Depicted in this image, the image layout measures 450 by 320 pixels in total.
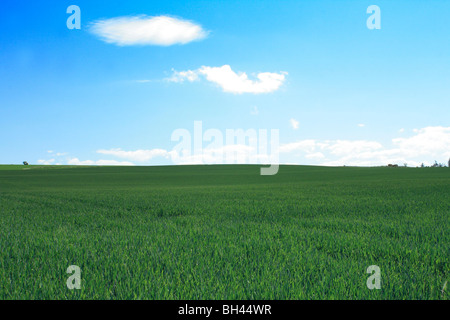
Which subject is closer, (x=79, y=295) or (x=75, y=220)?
(x=79, y=295)

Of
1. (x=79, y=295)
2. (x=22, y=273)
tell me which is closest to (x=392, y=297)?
(x=79, y=295)

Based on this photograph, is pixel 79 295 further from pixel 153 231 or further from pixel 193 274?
pixel 153 231

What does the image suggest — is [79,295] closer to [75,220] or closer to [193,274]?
[193,274]

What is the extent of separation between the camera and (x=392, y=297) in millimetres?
3906

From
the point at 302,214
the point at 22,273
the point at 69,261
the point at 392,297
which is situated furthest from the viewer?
the point at 302,214

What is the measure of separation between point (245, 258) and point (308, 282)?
1.25 meters

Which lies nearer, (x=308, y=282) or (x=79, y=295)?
(x=79, y=295)

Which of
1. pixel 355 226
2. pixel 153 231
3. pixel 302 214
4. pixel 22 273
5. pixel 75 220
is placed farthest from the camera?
pixel 302 214

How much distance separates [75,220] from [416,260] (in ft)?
30.6

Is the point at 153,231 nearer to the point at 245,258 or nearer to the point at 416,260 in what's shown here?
the point at 245,258
